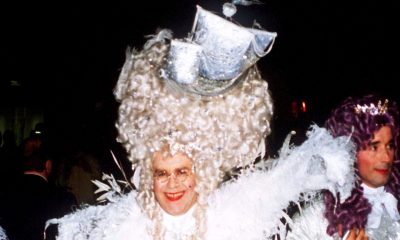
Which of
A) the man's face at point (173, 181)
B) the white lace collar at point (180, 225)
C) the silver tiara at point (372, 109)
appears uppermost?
the silver tiara at point (372, 109)

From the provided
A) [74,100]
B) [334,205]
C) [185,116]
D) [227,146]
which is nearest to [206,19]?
[185,116]

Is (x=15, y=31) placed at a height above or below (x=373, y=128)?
above

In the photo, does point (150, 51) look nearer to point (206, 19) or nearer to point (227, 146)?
point (206, 19)

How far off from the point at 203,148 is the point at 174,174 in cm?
21

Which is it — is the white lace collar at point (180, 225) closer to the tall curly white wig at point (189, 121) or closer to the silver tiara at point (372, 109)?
the tall curly white wig at point (189, 121)

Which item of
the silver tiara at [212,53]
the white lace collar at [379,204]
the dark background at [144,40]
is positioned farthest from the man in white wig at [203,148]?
the dark background at [144,40]

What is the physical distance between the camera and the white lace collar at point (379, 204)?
2.90m

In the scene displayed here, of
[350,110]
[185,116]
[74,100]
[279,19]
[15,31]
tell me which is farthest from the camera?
[74,100]

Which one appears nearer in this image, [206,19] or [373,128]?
[206,19]

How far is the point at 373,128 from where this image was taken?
9.31 ft

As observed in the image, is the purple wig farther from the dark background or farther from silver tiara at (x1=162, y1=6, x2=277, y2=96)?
the dark background

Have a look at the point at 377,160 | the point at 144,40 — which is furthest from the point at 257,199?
the point at 144,40

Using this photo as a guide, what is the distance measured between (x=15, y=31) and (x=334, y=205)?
866 centimetres

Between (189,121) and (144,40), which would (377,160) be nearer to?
(189,121)
